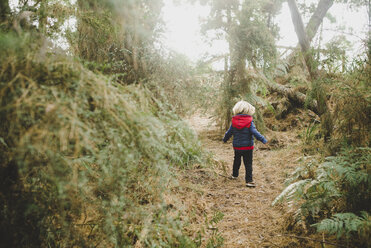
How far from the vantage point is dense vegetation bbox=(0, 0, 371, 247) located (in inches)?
58.3

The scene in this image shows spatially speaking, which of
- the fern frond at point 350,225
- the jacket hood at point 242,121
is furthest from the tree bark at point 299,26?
the fern frond at point 350,225

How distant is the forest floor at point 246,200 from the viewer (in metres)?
3.07

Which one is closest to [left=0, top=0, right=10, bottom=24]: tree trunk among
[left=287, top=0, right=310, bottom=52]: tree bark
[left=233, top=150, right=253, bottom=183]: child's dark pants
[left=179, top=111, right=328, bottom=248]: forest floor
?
[left=179, top=111, right=328, bottom=248]: forest floor

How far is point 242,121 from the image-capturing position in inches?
202

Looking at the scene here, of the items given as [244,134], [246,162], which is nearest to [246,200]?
[246,162]

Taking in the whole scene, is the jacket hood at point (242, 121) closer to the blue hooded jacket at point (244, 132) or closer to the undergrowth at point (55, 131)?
the blue hooded jacket at point (244, 132)

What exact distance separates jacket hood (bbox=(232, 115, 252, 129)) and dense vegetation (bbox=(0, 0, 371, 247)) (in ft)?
3.45

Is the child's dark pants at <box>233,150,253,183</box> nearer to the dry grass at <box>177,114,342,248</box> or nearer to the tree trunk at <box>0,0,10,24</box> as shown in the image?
the dry grass at <box>177,114,342,248</box>

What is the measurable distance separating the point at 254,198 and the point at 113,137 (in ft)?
11.4

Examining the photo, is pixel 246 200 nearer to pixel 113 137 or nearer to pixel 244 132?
pixel 244 132

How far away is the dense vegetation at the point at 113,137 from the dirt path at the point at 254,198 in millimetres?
320

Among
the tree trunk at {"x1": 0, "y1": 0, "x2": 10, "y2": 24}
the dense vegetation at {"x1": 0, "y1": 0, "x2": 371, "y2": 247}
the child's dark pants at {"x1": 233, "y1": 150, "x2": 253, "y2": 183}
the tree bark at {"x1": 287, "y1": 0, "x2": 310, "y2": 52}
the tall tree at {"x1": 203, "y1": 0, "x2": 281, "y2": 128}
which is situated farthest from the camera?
the tall tree at {"x1": 203, "y1": 0, "x2": 281, "y2": 128}

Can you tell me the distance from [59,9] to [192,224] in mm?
3540

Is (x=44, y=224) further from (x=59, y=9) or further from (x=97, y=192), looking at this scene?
(x=59, y=9)
